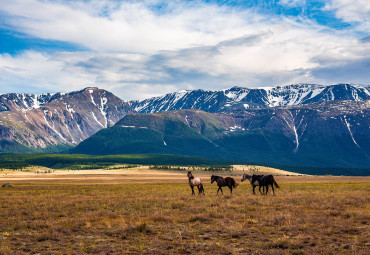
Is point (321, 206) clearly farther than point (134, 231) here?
Yes

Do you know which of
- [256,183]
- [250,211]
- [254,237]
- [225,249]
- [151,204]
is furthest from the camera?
[256,183]

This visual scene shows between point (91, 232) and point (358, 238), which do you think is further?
point (91, 232)

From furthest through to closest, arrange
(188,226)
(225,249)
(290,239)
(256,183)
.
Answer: (256,183), (188,226), (290,239), (225,249)

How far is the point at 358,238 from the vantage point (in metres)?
21.1

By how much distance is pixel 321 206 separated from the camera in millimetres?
33594

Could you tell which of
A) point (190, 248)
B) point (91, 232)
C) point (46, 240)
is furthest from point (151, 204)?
point (190, 248)

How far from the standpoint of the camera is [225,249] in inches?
770

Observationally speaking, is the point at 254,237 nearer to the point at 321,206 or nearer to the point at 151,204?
the point at 321,206

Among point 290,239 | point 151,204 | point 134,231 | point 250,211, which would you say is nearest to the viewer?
point 290,239

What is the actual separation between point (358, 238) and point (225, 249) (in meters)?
7.69

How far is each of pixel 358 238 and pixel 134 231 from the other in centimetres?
1341

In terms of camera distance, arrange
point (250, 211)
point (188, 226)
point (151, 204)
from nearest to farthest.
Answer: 1. point (188, 226)
2. point (250, 211)
3. point (151, 204)

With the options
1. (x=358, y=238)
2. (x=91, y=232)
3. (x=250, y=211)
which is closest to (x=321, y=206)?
(x=250, y=211)

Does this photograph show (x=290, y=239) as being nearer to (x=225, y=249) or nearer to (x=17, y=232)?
(x=225, y=249)
